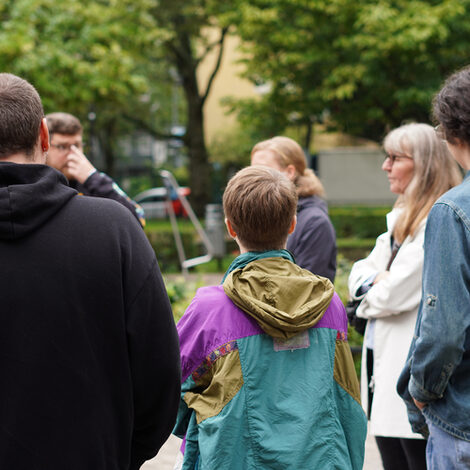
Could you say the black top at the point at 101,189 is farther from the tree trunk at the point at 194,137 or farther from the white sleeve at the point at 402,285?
the tree trunk at the point at 194,137

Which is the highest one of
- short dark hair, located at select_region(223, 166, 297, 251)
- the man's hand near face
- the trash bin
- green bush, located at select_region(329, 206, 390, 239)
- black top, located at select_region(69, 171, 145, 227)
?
short dark hair, located at select_region(223, 166, 297, 251)

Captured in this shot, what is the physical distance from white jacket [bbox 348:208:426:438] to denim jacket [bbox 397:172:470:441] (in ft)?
2.61

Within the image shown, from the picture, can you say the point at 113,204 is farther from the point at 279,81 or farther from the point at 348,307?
the point at 279,81

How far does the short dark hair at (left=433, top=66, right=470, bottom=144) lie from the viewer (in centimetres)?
215

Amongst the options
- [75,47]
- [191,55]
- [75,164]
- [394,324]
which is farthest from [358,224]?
[394,324]

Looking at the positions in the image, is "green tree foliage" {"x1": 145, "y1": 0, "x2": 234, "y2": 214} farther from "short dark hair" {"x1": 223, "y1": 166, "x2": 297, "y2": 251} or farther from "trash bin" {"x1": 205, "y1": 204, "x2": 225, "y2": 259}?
"short dark hair" {"x1": 223, "y1": 166, "x2": 297, "y2": 251}

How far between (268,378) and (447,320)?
Result: 0.60 metres

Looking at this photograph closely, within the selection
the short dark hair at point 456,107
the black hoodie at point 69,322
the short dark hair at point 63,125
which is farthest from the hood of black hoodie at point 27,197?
Result: the short dark hair at point 63,125

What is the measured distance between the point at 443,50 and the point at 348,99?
10.2 feet

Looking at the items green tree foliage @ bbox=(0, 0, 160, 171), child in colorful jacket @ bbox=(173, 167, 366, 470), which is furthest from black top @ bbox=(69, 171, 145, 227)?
green tree foliage @ bbox=(0, 0, 160, 171)

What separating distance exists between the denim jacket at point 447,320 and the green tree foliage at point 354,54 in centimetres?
1329

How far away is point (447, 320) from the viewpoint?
2031mm

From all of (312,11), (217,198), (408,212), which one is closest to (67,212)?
(408,212)

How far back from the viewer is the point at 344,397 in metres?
2.25
